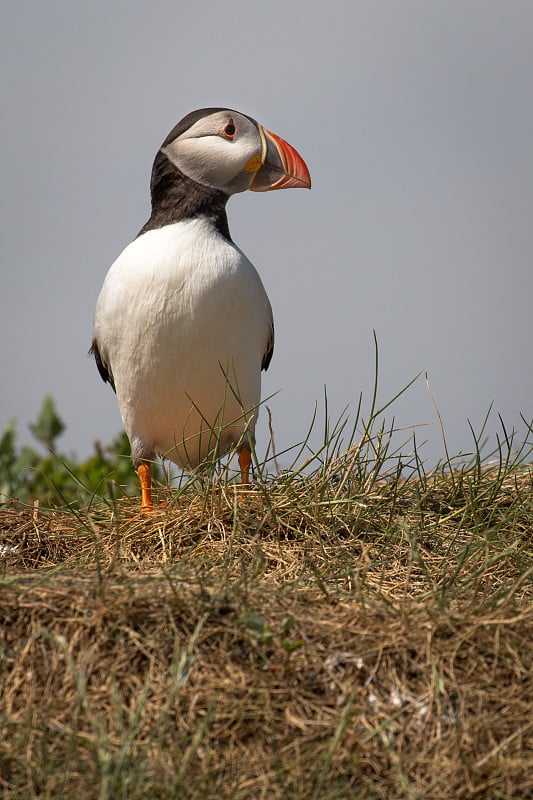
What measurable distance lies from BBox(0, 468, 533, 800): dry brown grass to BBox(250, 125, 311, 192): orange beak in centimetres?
269

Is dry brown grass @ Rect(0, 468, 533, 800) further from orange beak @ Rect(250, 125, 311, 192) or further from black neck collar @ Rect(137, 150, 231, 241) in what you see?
orange beak @ Rect(250, 125, 311, 192)

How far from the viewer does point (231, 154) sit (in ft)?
18.8

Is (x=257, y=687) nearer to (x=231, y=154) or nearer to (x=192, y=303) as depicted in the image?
(x=192, y=303)

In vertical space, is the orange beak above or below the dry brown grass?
above

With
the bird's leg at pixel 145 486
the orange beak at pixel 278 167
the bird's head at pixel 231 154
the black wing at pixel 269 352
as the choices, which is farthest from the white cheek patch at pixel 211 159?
the bird's leg at pixel 145 486

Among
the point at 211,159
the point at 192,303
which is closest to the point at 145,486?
the point at 192,303

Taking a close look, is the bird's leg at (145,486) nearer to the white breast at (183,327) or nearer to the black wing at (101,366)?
the white breast at (183,327)

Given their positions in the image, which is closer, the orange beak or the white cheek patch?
the white cheek patch

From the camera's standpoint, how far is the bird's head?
573cm

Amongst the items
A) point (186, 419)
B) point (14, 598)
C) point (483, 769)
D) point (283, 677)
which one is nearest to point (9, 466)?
point (186, 419)

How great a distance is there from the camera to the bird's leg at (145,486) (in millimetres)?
5006

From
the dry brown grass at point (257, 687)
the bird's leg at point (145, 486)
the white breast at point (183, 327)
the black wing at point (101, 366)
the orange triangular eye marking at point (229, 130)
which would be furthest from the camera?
the black wing at point (101, 366)

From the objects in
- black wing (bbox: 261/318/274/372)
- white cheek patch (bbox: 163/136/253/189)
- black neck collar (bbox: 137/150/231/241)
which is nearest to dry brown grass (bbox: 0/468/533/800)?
black wing (bbox: 261/318/274/372)

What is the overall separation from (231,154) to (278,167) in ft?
0.98
